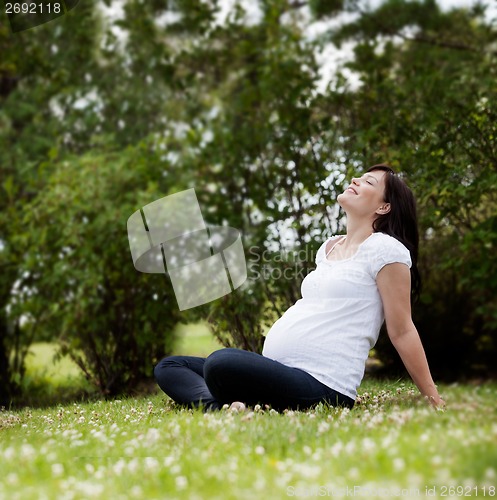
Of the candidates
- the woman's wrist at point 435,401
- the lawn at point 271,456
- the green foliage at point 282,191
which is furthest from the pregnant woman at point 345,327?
the green foliage at point 282,191

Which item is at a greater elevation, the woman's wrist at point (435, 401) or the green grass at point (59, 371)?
the woman's wrist at point (435, 401)

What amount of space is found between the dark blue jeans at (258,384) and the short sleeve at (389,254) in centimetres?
58

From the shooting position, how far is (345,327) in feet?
9.77

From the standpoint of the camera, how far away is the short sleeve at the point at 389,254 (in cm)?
290

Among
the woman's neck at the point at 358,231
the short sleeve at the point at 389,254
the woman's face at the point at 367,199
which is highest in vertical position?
the woman's face at the point at 367,199

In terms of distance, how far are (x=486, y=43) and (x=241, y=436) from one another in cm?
637

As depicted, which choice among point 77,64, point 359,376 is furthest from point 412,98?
point 77,64

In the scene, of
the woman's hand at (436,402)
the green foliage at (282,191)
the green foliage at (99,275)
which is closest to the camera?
the woman's hand at (436,402)

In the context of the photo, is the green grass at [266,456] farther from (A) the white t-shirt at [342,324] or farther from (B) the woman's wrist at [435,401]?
(A) the white t-shirt at [342,324]

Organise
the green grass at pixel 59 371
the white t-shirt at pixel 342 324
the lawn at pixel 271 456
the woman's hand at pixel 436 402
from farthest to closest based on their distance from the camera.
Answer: the green grass at pixel 59 371, the white t-shirt at pixel 342 324, the woman's hand at pixel 436 402, the lawn at pixel 271 456

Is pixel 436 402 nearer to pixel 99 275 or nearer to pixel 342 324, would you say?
pixel 342 324

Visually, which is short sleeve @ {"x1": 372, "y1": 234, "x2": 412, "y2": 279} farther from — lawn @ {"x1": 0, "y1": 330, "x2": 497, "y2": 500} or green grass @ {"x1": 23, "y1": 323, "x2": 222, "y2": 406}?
green grass @ {"x1": 23, "y1": 323, "x2": 222, "y2": 406}

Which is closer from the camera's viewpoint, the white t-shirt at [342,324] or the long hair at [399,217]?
the white t-shirt at [342,324]

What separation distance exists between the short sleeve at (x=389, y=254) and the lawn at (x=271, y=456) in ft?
1.99
